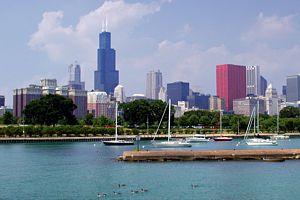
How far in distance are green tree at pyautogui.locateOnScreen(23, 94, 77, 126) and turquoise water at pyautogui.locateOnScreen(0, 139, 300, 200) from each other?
337 ft

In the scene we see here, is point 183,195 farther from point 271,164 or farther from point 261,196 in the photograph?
point 271,164

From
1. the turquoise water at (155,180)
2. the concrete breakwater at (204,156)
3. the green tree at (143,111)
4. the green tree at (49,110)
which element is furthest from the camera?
the green tree at (143,111)

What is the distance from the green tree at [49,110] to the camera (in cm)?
17200

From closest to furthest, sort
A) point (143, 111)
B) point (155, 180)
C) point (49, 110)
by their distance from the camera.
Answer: point (155, 180) → point (49, 110) → point (143, 111)

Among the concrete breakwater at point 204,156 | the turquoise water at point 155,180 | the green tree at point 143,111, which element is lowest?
the turquoise water at point 155,180

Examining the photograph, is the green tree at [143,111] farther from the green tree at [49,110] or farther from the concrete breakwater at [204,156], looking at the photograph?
the concrete breakwater at [204,156]

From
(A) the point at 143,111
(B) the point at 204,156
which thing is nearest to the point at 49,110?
(A) the point at 143,111

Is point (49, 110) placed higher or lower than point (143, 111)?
higher

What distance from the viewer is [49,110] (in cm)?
17225

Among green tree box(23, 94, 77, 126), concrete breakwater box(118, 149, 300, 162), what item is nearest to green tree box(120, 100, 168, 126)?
green tree box(23, 94, 77, 126)

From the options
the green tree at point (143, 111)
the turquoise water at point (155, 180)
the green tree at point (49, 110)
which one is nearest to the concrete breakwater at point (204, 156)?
the turquoise water at point (155, 180)

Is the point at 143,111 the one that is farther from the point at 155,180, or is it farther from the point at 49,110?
the point at 155,180

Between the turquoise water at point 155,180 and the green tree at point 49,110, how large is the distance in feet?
337

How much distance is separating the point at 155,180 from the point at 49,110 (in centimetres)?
12572
